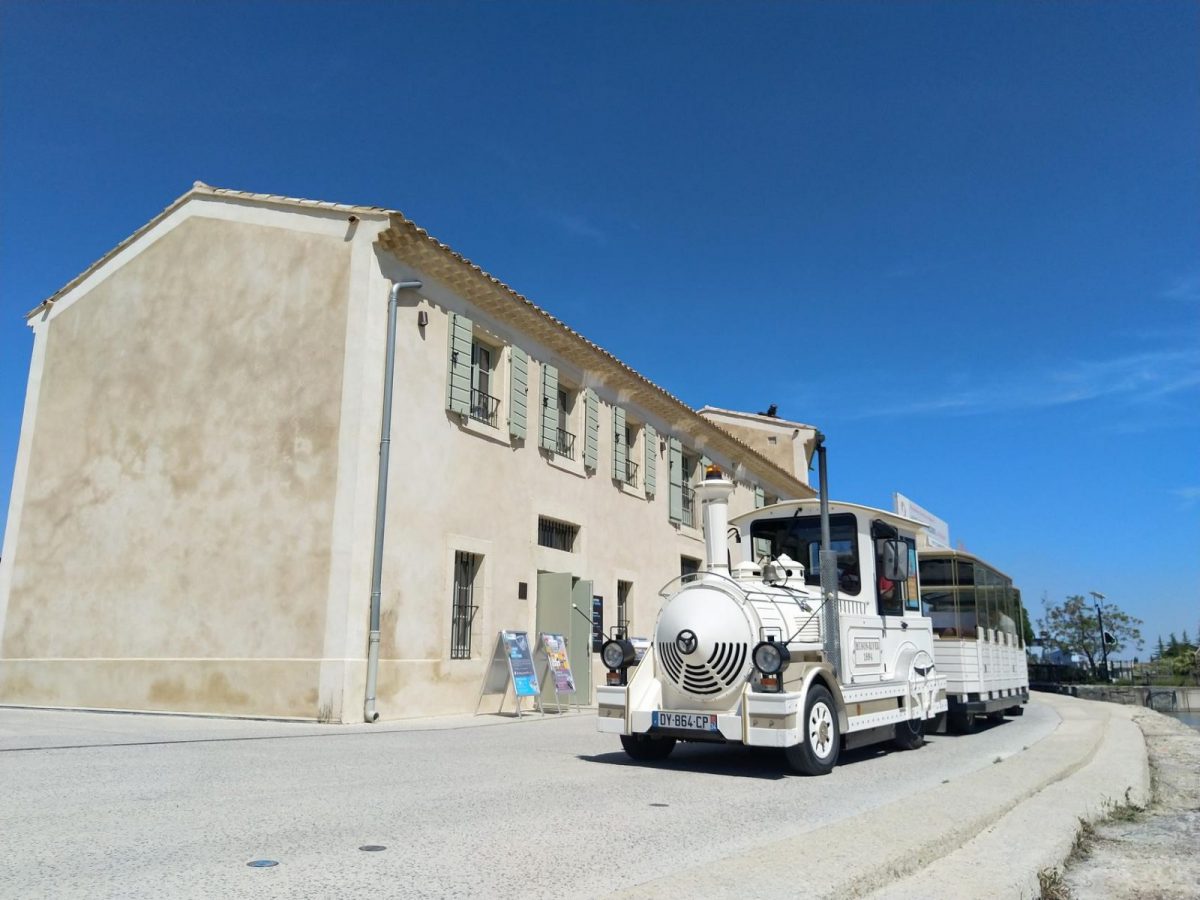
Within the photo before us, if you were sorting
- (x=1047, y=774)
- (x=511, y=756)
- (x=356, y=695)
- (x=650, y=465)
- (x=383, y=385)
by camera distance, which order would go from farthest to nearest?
(x=650, y=465)
(x=383, y=385)
(x=356, y=695)
(x=511, y=756)
(x=1047, y=774)

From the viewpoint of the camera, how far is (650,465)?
21250 millimetres

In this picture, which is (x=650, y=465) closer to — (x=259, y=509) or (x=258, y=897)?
(x=259, y=509)

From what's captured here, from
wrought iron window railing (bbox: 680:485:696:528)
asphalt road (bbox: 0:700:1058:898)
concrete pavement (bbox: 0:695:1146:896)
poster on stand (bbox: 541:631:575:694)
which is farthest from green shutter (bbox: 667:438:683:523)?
concrete pavement (bbox: 0:695:1146:896)

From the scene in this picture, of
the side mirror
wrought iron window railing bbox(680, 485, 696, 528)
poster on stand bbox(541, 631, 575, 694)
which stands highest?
wrought iron window railing bbox(680, 485, 696, 528)

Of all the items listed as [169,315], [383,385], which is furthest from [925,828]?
[169,315]

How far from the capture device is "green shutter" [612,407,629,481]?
19609 mm

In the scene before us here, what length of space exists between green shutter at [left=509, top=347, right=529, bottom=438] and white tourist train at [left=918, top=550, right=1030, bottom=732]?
7.06m

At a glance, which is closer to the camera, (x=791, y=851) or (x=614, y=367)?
(x=791, y=851)

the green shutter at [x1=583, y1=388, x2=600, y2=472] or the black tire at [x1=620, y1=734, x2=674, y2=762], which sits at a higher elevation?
the green shutter at [x1=583, y1=388, x2=600, y2=472]

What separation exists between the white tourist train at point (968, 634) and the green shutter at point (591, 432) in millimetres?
6957

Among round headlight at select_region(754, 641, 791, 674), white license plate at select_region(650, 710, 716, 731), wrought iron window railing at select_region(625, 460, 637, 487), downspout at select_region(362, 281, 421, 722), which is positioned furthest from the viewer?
wrought iron window railing at select_region(625, 460, 637, 487)

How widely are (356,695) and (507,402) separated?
5.98 metres

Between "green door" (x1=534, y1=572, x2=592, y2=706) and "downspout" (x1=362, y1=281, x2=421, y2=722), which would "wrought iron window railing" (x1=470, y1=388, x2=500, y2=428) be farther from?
"green door" (x1=534, y1=572, x2=592, y2=706)

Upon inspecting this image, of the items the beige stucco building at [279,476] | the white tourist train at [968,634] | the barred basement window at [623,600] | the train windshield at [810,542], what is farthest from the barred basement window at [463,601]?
the white tourist train at [968,634]
